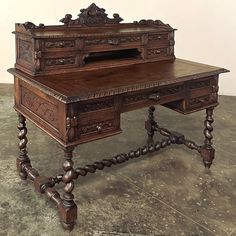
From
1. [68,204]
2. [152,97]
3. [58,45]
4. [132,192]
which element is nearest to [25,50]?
[58,45]

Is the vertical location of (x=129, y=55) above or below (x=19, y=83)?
above

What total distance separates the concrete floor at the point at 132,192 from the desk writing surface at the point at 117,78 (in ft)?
3.25

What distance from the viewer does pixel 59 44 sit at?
2699 mm

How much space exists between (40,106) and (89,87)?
1.40 feet

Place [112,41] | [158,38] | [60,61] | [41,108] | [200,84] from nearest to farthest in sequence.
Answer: [41,108] → [60,61] → [112,41] → [200,84] → [158,38]

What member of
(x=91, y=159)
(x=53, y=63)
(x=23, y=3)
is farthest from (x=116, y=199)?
(x=23, y=3)

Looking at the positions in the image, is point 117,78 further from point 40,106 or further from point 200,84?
point 200,84

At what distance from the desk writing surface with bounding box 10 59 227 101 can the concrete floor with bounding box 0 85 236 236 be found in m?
0.99

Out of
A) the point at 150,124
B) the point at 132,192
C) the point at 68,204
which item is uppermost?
the point at 150,124

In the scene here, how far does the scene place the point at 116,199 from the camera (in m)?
3.06

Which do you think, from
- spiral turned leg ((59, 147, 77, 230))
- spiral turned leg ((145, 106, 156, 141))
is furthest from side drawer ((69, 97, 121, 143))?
spiral turned leg ((145, 106, 156, 141))

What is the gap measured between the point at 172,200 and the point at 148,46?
4.42 ft

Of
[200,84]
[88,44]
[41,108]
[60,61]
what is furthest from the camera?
[200,84]

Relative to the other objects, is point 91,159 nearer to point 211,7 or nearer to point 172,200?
point 172,200
